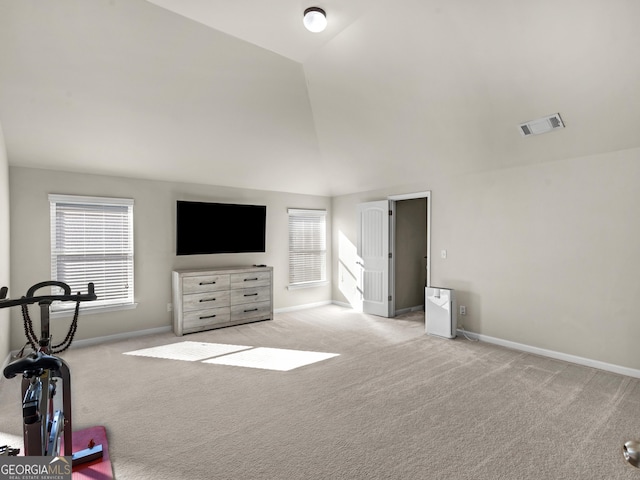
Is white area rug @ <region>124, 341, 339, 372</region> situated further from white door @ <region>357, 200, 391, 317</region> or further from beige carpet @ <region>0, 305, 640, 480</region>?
white door @ <region>357, 200, 391, 317</region>

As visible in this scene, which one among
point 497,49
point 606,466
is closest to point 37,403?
point 606,466

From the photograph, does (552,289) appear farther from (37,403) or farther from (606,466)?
(37,403)

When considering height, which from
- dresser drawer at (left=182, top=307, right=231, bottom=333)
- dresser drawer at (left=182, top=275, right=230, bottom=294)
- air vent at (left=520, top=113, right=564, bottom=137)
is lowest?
dresser drawer at (left=182, top=307, right=231, bottom=333)

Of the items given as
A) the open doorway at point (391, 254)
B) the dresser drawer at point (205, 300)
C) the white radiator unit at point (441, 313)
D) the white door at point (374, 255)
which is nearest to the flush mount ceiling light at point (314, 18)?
the open doorway at point (391, 254)

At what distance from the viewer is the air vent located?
3535mm

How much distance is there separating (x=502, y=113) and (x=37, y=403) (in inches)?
178

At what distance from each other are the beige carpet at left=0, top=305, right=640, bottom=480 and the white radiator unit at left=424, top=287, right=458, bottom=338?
19.8 inches

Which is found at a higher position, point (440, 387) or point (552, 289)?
point (552, 289)

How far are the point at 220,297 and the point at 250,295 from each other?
1.69 ft

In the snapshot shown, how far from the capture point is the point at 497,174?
452 cm

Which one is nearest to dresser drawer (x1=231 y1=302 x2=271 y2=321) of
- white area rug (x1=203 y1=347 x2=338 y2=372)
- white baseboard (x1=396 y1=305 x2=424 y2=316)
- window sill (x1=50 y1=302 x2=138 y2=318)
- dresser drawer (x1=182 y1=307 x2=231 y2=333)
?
dresser drawer (x1=182 y1=307 x2=231 y2=333)

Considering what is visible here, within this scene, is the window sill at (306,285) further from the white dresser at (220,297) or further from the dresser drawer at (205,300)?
the dresser drawer at (205,300)

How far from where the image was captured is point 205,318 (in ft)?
16.8

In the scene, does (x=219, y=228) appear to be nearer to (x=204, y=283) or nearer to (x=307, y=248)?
(x=204, y=283)
